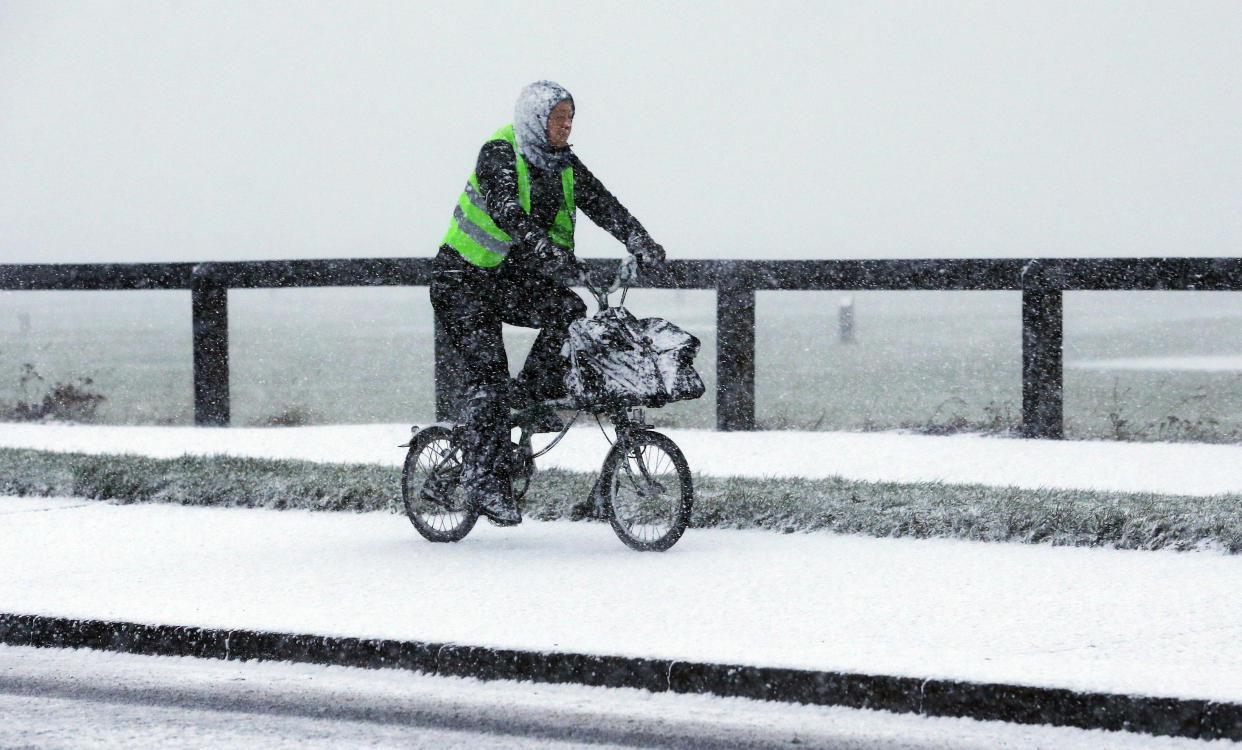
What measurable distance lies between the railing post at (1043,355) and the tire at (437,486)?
541 centimetres

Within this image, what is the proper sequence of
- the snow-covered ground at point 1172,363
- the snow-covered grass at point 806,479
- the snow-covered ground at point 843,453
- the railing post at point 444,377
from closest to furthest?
the snow-covered grass at point 806,479
the snow-covered ground at point 843,453
the railing post at point 444,377
the snow-covered ground at point 1172,363

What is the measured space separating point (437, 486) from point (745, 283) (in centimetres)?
551

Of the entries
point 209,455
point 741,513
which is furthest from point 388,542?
point 209,455

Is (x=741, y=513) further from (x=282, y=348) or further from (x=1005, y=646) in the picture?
(x=282, y=348)

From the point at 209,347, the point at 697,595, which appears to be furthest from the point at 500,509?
the point at 209,347

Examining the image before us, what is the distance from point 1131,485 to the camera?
10.4 meters

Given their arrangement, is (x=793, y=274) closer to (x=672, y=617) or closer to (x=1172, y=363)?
(x=672, y=617)

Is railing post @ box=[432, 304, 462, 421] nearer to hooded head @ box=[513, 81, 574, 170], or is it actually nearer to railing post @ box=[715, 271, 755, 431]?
railing post @ box=[715, 271, 755, 431]

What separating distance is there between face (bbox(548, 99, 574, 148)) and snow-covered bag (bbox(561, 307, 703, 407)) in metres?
0.80

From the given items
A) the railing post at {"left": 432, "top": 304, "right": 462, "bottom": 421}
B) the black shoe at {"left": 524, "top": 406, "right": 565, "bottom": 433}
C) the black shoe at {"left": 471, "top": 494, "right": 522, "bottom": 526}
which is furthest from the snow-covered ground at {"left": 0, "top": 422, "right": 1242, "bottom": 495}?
the black shoe at {"left": 471, "top": 494, "right": 522, "bottom": 526}

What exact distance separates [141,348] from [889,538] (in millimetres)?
22821

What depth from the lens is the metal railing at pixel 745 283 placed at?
40.0ft

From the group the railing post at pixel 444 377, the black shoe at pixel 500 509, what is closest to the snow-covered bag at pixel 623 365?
the black shoe at pixel 500 509

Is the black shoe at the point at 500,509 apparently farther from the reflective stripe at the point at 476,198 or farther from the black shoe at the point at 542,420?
the reflective stripe at the point at 476,198
